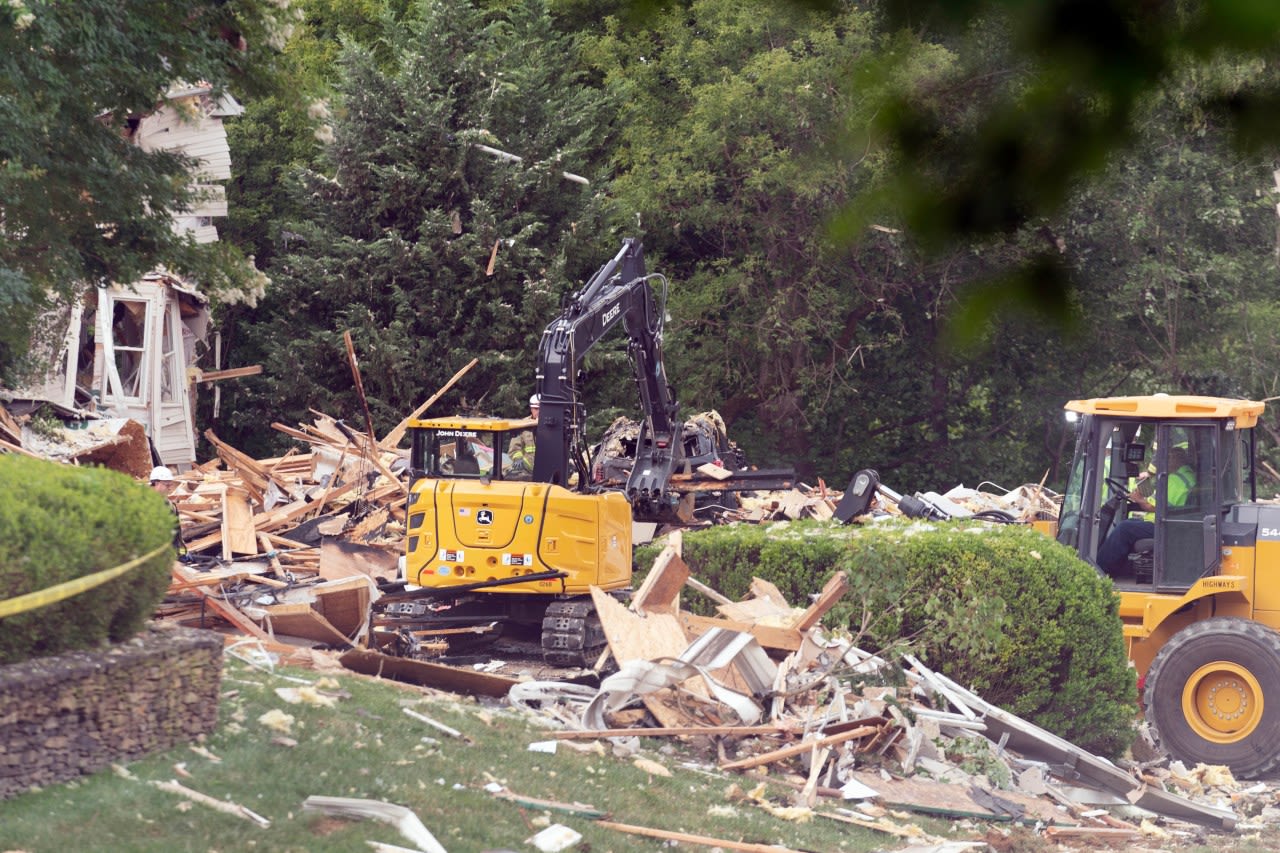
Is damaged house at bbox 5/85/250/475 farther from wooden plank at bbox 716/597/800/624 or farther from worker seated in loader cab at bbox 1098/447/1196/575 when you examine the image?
worker seated in loader cab at bbox 1098/447/1196/575

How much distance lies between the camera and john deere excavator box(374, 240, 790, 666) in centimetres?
1309

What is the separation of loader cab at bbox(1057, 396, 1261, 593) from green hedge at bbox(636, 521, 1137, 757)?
1.01 m

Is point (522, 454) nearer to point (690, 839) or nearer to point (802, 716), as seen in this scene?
point (802, 716)

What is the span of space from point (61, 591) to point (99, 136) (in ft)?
21.8

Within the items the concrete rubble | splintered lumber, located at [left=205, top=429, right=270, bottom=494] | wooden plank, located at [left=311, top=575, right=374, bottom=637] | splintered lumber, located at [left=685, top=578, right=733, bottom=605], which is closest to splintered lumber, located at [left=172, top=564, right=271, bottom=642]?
the concrete rubble

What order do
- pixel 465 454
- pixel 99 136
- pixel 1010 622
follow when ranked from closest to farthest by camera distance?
pixel 99 136, pixel 1010 622, pixel 465 454

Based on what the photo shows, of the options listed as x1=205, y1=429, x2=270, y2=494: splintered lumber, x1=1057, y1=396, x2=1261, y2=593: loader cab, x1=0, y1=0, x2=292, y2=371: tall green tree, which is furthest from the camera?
x1=205, y1=429, x2=270, y2=494: splintered lumber

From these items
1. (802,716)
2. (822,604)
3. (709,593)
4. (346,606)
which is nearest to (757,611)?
A: (709,593)

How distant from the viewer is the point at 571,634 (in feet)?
41.5

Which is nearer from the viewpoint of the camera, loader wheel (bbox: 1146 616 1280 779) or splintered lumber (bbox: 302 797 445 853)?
splintered lumber (bbox: 302 797 445 853)

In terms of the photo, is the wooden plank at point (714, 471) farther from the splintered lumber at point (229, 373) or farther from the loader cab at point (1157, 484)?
the splintered lumber at point (229, 373)

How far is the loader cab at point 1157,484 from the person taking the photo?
13.2 m

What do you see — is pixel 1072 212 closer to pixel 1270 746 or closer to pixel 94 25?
pixel 1270 746

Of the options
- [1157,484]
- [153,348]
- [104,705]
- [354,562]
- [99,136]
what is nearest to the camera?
[104,705]
